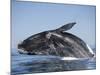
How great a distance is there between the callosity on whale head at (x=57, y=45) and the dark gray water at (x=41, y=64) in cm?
5

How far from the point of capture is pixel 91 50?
2.39 meters

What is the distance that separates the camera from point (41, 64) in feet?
7.17

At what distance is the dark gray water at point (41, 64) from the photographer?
6.88ft

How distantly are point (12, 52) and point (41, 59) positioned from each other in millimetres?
309

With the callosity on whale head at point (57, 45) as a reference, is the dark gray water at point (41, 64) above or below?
below

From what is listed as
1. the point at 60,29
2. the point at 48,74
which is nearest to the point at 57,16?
the point at 60,29

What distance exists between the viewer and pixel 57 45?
Answer: 226 centimetres

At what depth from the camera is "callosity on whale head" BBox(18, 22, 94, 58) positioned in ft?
7.10

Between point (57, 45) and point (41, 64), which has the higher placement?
point (57, 45)

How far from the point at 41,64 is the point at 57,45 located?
266 mm

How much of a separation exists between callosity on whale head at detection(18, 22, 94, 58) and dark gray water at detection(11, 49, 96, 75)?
0.17ft

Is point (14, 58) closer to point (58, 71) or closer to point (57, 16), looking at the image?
point (58, 71)

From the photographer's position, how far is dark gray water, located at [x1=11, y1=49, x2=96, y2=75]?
2098 millimetres

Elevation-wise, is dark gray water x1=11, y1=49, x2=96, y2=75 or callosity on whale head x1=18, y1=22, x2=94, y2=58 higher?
callosity on whale head x1=18, y1=22, x2=94, y2=58
